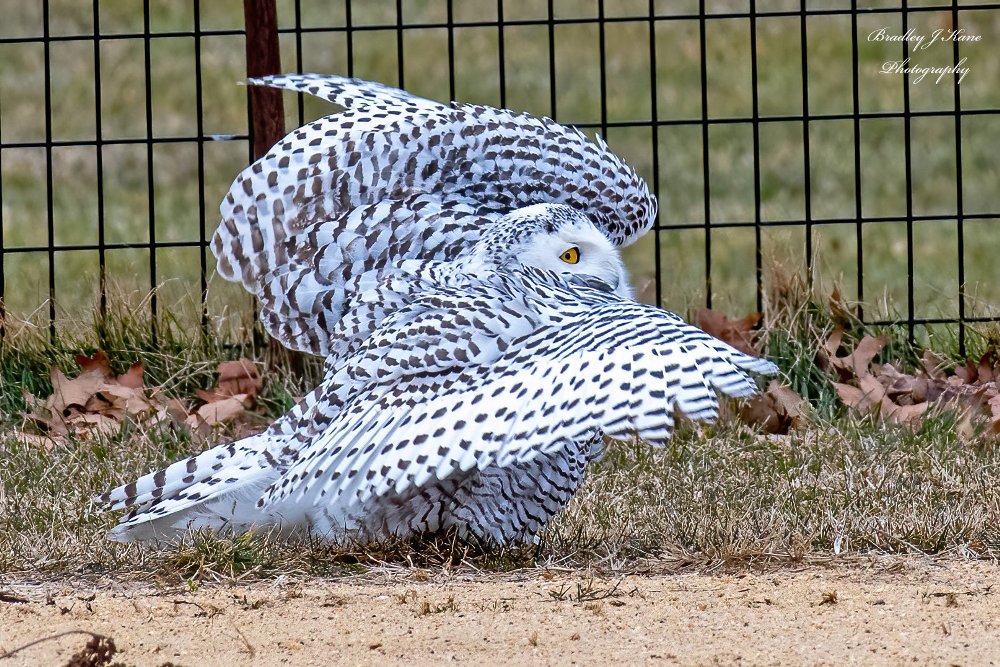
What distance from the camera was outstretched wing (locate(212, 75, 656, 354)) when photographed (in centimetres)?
403

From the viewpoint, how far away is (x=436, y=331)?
3.69 metres

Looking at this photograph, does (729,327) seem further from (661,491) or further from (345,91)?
A: (345,91)

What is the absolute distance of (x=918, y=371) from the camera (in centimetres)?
586

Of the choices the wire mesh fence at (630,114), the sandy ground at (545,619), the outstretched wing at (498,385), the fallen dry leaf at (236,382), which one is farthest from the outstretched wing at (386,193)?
the wire mesh fence at (630,114)

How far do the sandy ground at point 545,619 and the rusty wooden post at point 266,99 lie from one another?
222 cm

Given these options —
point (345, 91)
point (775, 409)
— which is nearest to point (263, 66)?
point (345, 91)

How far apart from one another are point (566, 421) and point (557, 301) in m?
0.51

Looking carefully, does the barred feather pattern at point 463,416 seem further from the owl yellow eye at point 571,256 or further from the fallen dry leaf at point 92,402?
the fallen dry leaf at point 92,402

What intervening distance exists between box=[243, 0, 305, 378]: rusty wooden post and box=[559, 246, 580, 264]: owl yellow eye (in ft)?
6.96

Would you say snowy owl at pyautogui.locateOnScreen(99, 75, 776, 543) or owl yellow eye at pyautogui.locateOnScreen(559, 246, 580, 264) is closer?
snowy owl at pyautogui.locateOnScreen(99, 75, 776, 543)

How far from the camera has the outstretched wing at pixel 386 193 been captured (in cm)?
403

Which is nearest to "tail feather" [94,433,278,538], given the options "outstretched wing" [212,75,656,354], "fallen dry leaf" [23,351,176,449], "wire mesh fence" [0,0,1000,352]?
"outstretched wing" [212,75,656,354]

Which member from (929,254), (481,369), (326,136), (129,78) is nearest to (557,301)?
(481,369)

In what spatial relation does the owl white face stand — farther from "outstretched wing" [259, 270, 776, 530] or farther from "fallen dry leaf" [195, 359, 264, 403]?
"fallen dry leaf" [195, 359, 264, 403]
